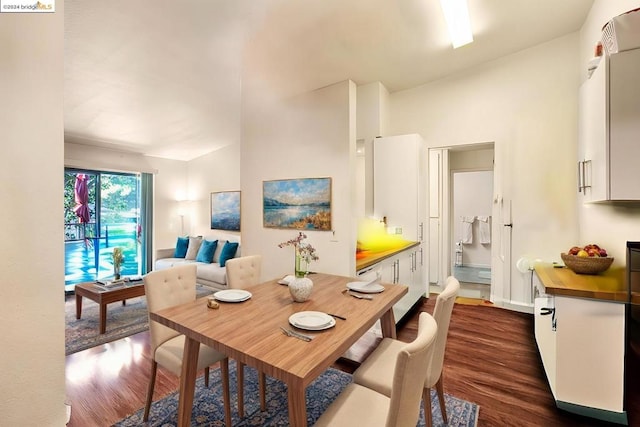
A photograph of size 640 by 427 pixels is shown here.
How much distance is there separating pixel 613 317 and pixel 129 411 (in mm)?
3085

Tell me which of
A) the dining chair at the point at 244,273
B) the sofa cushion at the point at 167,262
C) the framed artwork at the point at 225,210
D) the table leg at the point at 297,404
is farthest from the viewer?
the framed artwork at the point at 225,210

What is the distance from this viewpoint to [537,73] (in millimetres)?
3434

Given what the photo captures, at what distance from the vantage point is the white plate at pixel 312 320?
4.40 feet

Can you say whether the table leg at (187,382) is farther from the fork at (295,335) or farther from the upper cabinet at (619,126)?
the upper cabinet at (619,126)

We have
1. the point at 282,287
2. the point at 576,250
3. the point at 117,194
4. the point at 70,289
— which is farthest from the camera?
the point at 117,194

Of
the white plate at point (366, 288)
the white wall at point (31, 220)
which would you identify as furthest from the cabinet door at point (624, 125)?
the white wall at point (31, 220)

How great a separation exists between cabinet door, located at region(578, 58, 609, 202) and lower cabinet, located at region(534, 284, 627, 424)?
707 millimetres

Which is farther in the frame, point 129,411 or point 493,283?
point 493,283

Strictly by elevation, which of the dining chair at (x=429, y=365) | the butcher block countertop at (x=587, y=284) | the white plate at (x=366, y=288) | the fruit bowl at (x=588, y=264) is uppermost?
the fruit bowl at (x=588, y=264)

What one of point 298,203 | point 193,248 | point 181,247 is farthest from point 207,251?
point 298,203

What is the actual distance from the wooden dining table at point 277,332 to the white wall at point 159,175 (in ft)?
15.4

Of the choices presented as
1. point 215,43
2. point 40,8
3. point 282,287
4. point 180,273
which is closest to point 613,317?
point 282,287

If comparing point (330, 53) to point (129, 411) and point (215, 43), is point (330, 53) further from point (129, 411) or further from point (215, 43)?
point (129, 411)

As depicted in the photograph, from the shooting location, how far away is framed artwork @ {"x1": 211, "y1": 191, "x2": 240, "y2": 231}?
18.0ft
